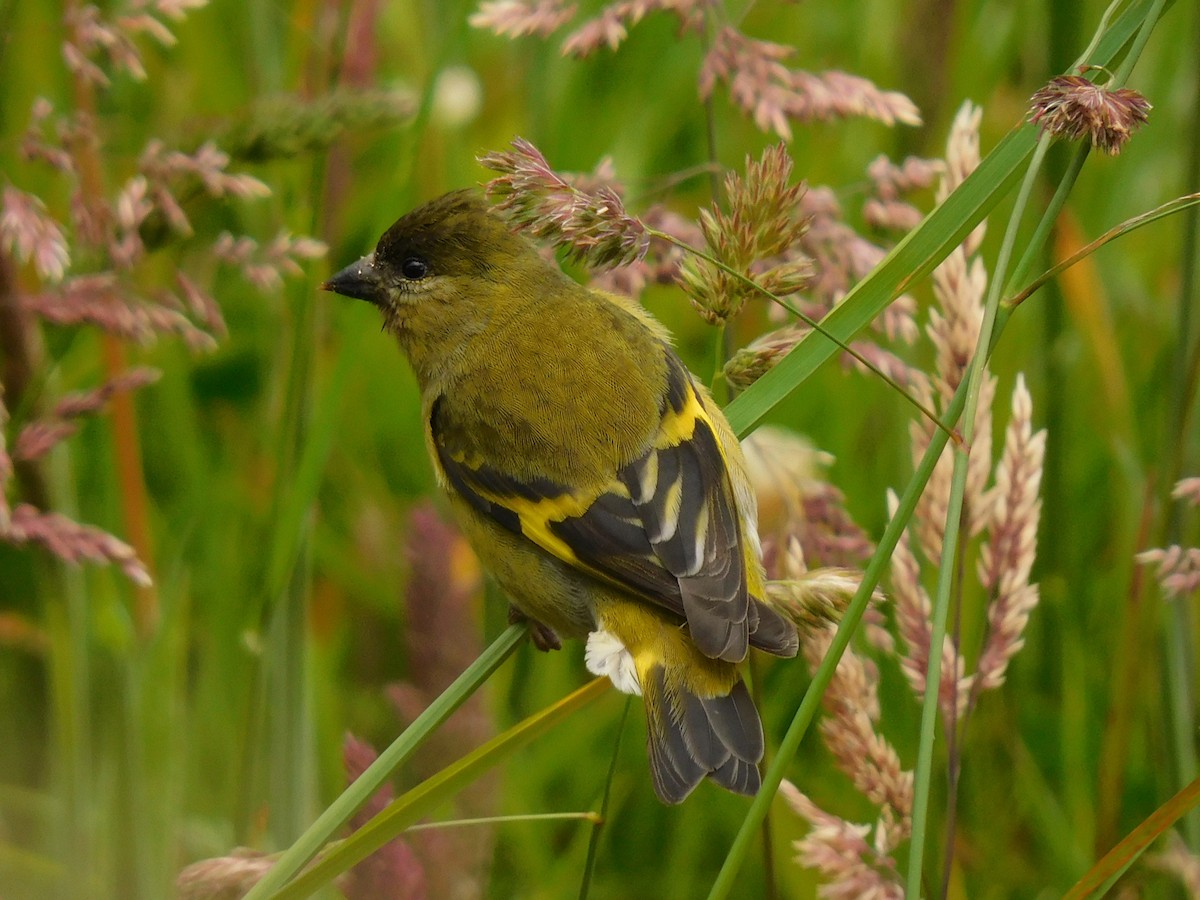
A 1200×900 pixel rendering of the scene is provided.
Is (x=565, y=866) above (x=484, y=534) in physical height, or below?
below

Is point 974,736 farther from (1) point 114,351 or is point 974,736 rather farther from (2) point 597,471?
(1) point 114,351

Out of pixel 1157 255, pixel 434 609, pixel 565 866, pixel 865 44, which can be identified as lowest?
pixel 565 866

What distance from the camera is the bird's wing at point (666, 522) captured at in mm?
2207

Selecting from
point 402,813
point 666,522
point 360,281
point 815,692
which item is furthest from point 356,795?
point 360,281

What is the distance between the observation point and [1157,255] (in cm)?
396

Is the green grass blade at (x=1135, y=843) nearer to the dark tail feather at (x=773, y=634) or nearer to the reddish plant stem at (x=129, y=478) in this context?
the dark tail feather at (x=773, y=634)

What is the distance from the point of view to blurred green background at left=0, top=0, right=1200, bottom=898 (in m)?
2.36

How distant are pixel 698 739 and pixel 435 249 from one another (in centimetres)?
139

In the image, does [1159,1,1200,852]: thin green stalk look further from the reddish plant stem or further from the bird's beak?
the reddish plant stem

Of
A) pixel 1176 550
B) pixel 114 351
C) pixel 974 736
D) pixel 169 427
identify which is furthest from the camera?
Answer: pixel 169 427

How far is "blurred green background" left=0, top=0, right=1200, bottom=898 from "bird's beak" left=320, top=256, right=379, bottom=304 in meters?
0.09

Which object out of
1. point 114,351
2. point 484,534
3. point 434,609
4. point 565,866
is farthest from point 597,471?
point 114,351

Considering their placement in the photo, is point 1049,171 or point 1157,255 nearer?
point 1049,171

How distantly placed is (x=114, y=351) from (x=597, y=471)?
1251mm
